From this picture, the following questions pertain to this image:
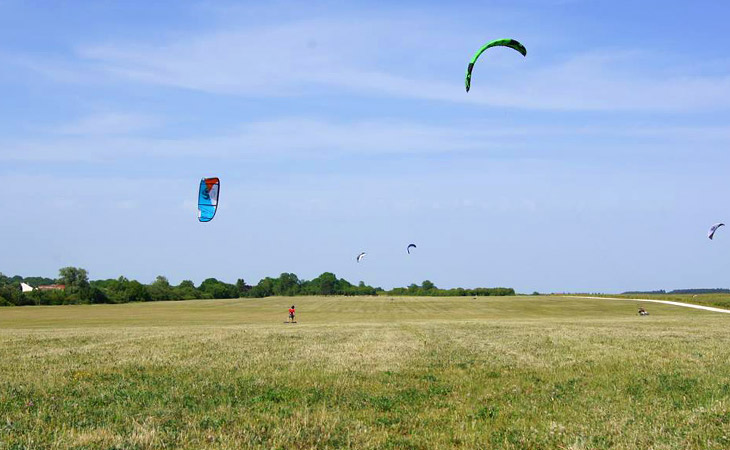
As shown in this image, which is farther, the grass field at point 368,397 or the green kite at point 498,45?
the green kite at point 498,45

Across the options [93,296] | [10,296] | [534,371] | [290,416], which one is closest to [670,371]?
[534,371]

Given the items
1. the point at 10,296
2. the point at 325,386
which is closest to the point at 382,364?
the point at 325,386

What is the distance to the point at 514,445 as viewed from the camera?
10359 millimetres

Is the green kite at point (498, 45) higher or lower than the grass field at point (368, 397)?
higher

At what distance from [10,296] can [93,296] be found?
21.2 meters

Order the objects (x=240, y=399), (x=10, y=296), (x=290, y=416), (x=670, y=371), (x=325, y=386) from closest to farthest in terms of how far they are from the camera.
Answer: (x=290, y=416)
(x=240, y=399)
(x=325, y=386)
(x=670, y=371)
(x=10, y=296)

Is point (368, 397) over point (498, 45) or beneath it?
beneath

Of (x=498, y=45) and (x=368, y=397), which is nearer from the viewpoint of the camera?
(x=368, y=397)

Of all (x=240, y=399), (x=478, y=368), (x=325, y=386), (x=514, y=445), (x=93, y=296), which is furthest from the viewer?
(x=93, y=296)

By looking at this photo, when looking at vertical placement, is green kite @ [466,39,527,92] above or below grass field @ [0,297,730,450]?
above

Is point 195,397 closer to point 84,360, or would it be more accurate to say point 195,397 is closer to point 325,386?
point 325,386

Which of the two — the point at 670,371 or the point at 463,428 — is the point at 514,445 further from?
the point at 670,371

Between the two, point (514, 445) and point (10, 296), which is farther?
point (10, 296)

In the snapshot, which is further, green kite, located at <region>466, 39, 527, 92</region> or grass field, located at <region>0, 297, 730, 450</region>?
green kite, located at <region>466, 39, 527, 92</region>
